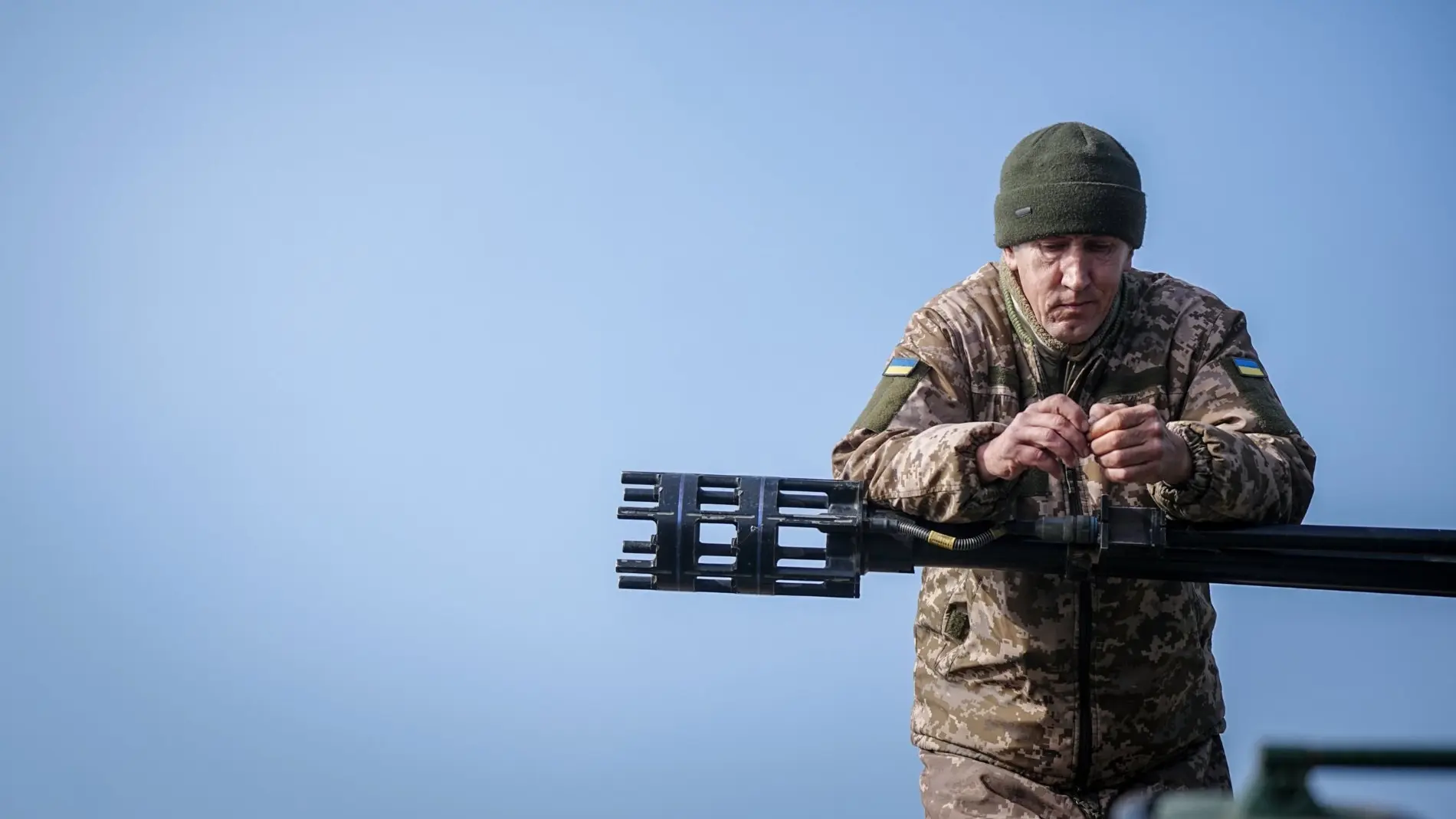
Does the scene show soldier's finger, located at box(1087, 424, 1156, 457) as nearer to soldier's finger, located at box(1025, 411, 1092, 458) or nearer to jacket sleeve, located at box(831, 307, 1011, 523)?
soldier's finger, located at box(1025, 411, 1092, 458)

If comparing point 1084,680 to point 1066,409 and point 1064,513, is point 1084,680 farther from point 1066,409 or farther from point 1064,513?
point 1066,409

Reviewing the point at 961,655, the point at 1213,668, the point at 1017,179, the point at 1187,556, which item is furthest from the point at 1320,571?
the point at 1017,179

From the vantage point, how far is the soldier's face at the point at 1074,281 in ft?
10.2

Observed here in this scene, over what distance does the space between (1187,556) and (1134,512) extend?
0.12 m

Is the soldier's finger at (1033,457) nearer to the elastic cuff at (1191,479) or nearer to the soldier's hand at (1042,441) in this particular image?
the soldier's hand at (1042,441)

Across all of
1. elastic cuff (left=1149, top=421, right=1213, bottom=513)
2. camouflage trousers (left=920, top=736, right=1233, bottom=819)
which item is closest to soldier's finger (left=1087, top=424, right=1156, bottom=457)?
elastic cuff (left=1149, top=421, right=1213, bottom=513)

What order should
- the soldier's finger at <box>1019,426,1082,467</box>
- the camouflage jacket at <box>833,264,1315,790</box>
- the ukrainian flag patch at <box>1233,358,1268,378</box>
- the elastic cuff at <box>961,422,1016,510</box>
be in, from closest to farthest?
the soldier's finger at <box>1019,426,1082,467</box> < the elastic cuff at <box>961,422,1016,510</box> < the camouflage jacket at <box>833,264,1315,790</box> < the ukrainian flag patch at <box>1233,358,1268,378</box>

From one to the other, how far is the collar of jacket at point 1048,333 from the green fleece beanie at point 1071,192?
0.35 feet

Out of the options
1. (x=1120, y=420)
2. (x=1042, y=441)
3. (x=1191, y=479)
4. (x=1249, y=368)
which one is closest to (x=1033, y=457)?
(x=1042, y=441)

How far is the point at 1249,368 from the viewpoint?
10.2 ft

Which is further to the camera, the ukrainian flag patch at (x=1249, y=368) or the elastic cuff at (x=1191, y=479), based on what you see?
the ukrainian flag patch at (x=1249, y=368)

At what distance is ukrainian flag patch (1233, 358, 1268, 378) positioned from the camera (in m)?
3.11

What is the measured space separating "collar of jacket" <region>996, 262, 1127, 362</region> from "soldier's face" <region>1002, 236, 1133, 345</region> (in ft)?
0.04

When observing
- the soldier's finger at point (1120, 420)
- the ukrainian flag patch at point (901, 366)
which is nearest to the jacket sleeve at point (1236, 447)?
the soldier's finger at point (1120, 420)
